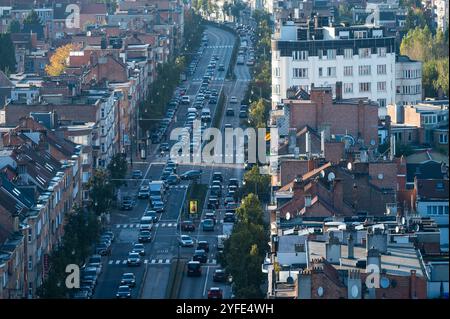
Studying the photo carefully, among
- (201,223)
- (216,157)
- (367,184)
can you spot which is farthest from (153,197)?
(367,184)

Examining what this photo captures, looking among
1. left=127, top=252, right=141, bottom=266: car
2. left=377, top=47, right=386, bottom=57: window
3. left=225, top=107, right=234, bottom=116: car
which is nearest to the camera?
left=127, top=252, right=141, bottom=266: car

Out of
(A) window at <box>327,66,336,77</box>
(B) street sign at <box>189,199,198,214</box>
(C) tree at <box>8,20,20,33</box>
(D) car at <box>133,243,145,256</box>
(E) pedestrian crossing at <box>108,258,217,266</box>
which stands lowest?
(C) tree at <box>8,20,20,33</box>

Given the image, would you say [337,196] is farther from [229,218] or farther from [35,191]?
[229,218]

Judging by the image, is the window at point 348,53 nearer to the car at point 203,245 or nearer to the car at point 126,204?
the car at point 126,204

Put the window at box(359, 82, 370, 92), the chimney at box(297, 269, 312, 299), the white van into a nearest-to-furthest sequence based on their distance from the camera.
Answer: the chimney at box(297, 269, 312, 299) → the white van → the window at box(359, 82, 370, 92)

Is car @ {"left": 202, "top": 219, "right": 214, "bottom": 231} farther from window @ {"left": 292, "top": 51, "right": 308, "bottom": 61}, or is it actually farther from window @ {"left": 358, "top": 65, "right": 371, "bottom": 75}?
window @ {"left": 358, "top": 65, "right": 371, "bottom": 75}

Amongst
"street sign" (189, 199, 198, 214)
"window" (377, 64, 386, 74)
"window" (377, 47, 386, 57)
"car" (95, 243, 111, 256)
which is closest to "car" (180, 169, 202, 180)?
"street sign" (189, 199, 198, 214)

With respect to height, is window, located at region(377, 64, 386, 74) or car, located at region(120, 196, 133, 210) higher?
window, located at region(377, 64, 386, 74)
